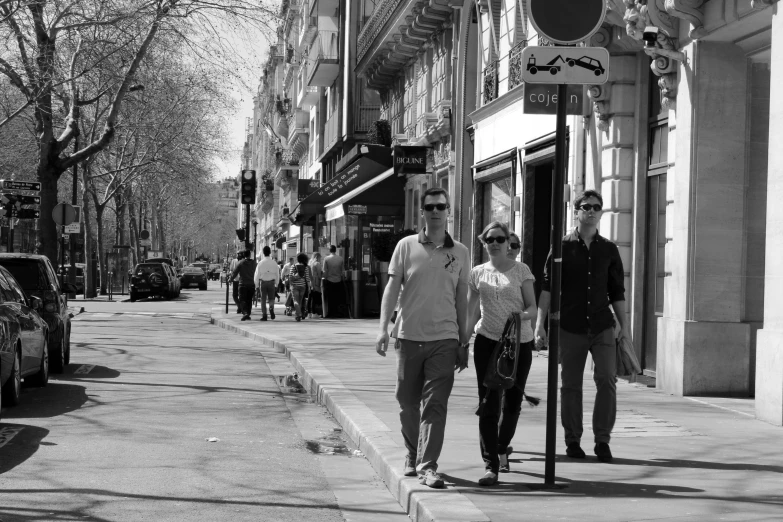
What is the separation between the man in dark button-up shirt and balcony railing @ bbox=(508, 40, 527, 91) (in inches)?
462

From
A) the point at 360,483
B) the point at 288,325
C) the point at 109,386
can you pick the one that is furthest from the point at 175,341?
the point at 360,483

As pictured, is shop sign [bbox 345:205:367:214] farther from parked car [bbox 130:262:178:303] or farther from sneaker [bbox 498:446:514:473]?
sneaker [bbox 498:446:514:473]

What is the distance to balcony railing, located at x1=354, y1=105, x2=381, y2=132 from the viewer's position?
3918 centimetres

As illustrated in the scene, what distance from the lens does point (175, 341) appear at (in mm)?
21047

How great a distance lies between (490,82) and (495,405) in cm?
1528

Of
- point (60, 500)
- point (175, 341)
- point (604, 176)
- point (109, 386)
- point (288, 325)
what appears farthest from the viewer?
point (288, 325)

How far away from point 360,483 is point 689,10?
641 cm

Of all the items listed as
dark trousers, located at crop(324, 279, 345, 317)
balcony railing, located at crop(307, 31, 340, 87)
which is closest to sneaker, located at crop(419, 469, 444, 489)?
dark trousers, located at crop(324, 279, 345, 317)

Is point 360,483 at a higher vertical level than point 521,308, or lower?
lower

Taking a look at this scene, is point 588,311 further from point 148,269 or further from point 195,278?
point 195,278

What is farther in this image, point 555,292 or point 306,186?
point 306,186

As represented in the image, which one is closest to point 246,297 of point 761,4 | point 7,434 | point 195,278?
point 7,434

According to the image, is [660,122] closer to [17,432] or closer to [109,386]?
[109,386]

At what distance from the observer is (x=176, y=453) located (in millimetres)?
8484
